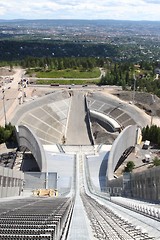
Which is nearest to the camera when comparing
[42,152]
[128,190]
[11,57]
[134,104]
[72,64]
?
[128,190]

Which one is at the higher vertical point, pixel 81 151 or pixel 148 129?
pixel 148 129

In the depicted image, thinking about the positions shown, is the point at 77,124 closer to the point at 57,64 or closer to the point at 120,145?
the point at 120,145

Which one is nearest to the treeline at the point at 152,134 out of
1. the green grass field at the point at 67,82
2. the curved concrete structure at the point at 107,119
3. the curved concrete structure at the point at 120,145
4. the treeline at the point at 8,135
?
the curved concrete structure at the point at 120,145

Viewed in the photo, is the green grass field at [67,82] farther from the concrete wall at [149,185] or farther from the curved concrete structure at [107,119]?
the concrete wall at [149,185]

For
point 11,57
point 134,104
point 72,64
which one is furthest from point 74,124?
point 11,57

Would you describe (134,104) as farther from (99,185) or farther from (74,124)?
(99,185)

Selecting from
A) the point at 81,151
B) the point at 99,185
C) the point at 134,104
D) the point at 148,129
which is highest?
the point at 134,104

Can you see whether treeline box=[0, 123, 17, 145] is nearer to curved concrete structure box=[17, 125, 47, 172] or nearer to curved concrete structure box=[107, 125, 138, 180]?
curved concrete structure box=[17, 125, 47, 172]
